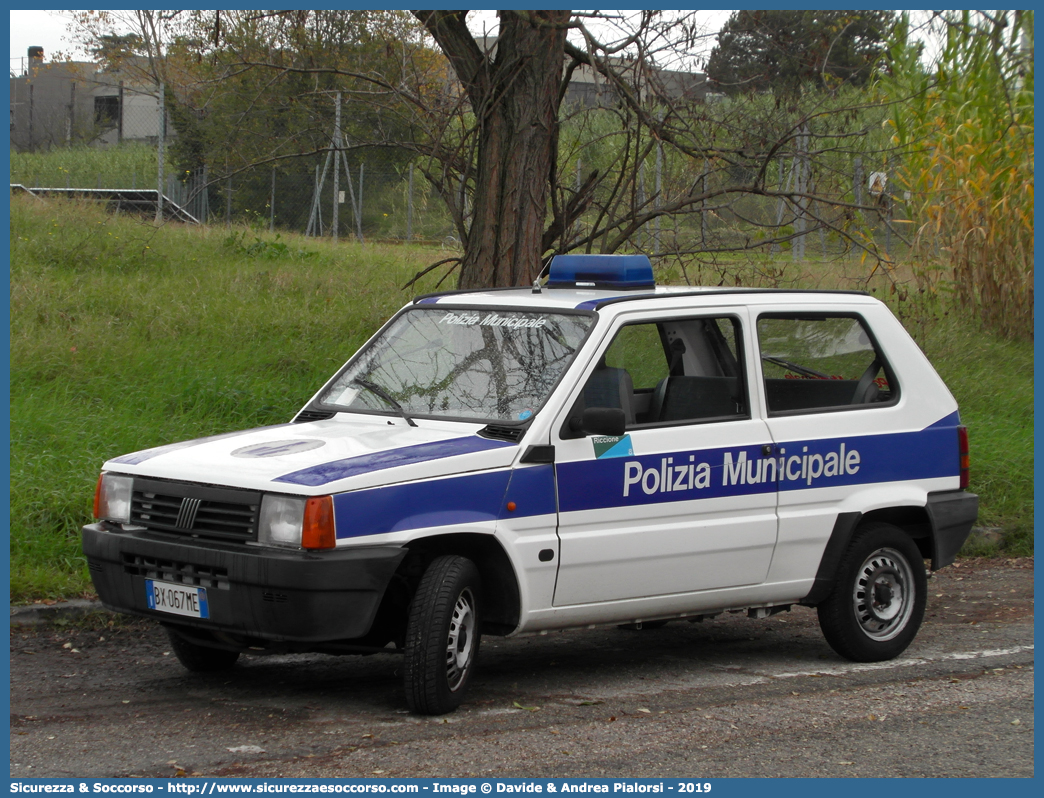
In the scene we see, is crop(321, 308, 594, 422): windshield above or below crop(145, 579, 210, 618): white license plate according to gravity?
above

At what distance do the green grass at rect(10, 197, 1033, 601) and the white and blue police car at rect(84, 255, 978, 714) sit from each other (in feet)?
A: 6.87

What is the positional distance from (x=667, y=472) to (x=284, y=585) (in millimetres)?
1850

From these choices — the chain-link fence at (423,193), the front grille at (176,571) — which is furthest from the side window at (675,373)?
the chain-link fence at (423,193)

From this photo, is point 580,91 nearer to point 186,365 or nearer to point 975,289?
point 186,365

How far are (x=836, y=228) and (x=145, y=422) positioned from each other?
5882 mm

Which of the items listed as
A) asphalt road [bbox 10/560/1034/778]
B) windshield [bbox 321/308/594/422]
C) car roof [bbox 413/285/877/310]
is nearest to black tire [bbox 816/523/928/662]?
asphalt road [bbox 10/560/1034/778]

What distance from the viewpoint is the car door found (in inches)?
207

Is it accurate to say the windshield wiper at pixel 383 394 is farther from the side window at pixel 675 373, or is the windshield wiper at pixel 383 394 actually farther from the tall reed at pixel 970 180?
the tall reed at pixel 970 180

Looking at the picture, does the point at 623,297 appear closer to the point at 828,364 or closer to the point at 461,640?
the point at 828,364

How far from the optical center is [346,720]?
16.0 ft

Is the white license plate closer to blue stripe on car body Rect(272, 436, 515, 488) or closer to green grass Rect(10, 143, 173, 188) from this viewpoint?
blue stripe on car body Rect(272, 436, 515, 488)

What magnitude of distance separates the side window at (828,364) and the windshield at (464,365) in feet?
4.12

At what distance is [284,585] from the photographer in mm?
4543

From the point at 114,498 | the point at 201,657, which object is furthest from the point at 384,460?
the point at 201,657
